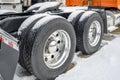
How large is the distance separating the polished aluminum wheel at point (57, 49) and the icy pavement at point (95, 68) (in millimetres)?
206

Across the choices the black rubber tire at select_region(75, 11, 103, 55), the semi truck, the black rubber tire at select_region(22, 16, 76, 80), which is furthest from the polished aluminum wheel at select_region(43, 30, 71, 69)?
the black rubber tire at select_region(75, 11, 103, 55)

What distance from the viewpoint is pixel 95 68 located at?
3080mm

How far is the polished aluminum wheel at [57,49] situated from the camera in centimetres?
279

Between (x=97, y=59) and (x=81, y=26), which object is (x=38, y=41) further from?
(x=97, y=59)

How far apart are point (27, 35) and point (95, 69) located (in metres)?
1.18

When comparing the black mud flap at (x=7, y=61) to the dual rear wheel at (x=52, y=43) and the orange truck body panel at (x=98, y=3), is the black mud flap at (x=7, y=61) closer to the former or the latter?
the dual rear wheel at (x=52, y=43)

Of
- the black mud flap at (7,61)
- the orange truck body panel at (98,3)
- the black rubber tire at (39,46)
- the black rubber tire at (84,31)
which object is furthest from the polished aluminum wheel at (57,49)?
the orange truck body panel at (98,3)

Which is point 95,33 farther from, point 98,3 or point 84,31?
point 98,3

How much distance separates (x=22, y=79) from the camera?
2.68 metres

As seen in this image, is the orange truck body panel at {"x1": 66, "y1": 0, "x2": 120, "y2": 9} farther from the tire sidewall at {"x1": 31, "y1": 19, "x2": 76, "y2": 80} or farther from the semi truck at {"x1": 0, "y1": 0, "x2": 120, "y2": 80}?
the tire sidewall at {"x1": 31, "y1": 19, "x2": 76, "y2": 80}

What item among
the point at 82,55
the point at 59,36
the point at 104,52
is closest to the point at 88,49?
the point at 82,55

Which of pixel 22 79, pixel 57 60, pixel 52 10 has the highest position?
pixel 52 10

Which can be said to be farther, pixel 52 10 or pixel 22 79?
pixel 52 10

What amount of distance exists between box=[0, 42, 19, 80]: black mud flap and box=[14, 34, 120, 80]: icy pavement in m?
0.60
